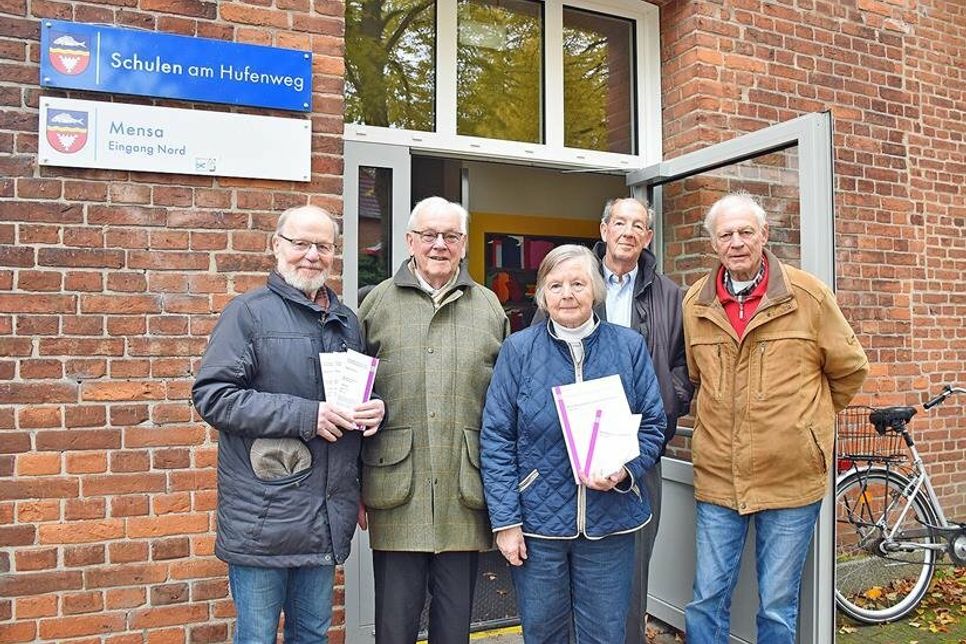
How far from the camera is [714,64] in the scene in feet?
14.8

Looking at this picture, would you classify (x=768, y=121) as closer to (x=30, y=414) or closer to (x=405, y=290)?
(x=405, y=290)

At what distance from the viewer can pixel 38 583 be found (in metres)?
3.06

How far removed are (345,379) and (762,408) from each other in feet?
5.16

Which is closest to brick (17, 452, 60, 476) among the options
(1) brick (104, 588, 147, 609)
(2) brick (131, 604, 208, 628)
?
(1) brick (104, 588, 147, 609)

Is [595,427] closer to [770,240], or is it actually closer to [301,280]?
[301,280]

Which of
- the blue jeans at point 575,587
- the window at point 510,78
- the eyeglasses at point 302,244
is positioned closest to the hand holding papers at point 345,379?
the eyeglasses at point 302,244

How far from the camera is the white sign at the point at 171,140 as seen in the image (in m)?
3.09

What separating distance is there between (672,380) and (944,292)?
3.44 meters

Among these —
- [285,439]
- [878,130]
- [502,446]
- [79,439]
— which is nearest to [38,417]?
[79,439]

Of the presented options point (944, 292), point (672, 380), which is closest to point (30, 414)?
point (672, 380)

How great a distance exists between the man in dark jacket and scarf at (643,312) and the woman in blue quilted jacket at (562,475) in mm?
508

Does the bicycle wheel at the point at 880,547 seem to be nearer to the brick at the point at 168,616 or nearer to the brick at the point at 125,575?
the brick at the point at 168,616

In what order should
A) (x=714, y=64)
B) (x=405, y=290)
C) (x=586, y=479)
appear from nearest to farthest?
(x=586, y=479), (x=405, y=290), (x=714, y=64)

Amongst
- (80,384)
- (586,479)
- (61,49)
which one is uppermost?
(61,49)
